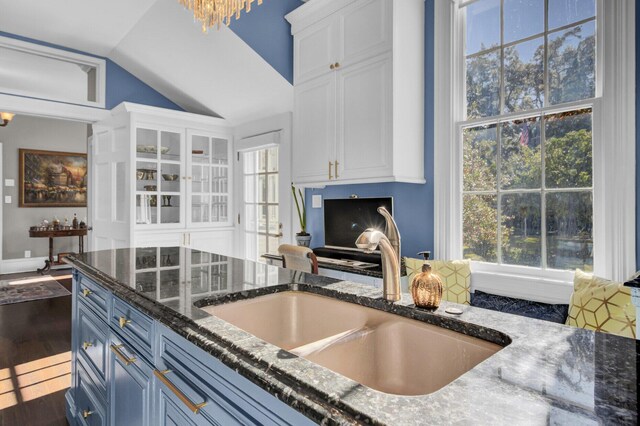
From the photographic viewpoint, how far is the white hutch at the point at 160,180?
451 centimetres

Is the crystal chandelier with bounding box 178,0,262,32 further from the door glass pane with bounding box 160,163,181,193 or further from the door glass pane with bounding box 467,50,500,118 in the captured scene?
the door glass pane with bounding box 160,163,181,193

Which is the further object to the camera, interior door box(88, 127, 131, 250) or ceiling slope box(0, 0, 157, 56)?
interior door box(88, 127, 131, 250)

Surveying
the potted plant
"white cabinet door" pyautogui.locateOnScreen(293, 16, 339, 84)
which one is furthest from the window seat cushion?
"white cabinet door" pyautogui.locateOnScreen(293, 16, 339, 84)

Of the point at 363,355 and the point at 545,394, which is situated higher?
the point at 545,394

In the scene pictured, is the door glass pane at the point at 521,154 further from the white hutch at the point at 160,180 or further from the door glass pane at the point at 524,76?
the white hutch at the point at 160,180

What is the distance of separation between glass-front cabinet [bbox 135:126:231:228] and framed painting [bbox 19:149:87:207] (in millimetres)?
3956

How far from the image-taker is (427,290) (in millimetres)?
1181

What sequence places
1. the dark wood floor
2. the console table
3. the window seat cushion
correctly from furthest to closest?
the console table, the dark wood floor, the window seat cushion

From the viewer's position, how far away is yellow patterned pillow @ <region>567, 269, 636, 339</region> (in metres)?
1.83

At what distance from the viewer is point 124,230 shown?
4523 mm

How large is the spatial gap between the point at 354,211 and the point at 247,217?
→ 80.8 inches

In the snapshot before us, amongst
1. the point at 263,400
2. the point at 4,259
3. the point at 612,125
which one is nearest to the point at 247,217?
the point at 612,125

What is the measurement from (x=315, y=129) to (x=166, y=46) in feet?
6.91

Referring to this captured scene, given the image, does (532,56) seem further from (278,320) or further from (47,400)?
(47,400)
